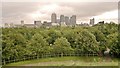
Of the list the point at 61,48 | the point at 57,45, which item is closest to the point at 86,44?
the point at 61,48

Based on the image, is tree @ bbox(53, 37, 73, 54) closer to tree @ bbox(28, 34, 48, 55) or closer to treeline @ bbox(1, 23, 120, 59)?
treeline @ bbox(1, 23, 120, 59)

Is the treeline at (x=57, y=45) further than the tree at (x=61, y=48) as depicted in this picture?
No

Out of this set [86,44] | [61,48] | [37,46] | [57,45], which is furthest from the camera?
[86,44]

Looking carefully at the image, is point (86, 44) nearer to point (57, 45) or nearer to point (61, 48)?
point (61, 48)

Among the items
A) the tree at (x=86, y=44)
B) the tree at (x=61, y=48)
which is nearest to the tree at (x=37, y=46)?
the tree at (x=61, y=48)

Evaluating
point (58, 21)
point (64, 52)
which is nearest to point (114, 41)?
point (64, 52)

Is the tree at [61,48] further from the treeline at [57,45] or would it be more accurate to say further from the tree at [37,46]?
the tree at [37,46]

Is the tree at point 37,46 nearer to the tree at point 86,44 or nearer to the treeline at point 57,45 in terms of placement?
the treeline at point 57,45

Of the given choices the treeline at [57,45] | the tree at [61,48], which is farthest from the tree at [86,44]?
the tree at [61,48]

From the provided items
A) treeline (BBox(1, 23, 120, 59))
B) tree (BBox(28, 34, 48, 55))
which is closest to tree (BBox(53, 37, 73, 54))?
treeline (BBox(1, 23, 120, 59))

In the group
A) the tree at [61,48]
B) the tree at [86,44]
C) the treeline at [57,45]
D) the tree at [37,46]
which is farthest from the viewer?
the tree at [86,44]

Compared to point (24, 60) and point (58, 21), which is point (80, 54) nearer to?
point (24, 60)

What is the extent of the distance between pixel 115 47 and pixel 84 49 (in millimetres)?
2159

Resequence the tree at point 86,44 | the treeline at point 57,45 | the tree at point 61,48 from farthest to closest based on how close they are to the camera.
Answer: the tree at point 86,44
the tree at point 61,48
the treeline at point 57,45
